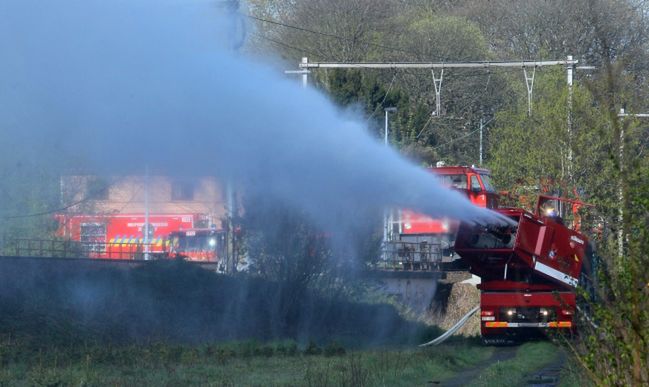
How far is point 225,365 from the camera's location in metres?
22.2

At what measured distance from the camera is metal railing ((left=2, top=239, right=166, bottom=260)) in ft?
107

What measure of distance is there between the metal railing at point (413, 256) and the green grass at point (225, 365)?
29.4ft

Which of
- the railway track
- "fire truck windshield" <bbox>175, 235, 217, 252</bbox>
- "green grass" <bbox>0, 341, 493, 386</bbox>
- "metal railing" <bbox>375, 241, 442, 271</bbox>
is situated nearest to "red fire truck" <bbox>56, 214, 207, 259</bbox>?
"fire truck windshield" <bbox>175, 235, 217, 252</bbox>

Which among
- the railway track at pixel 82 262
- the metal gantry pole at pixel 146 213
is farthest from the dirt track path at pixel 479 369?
the railway track at pixel 82 262

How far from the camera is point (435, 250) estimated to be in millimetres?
37500

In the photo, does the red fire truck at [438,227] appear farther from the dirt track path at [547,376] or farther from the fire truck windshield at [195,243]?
the fire truck windshield at [195,243]

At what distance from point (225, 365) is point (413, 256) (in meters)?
16.2

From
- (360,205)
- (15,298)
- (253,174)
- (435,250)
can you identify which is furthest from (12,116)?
(435,250)

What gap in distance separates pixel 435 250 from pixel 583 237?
1260 cm

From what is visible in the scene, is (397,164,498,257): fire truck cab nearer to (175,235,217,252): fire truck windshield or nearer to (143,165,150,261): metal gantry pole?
(175,235,217,252): fire truck windshield

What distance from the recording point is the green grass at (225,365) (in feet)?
59.5

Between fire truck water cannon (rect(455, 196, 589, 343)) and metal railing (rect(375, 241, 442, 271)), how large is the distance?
8.15m

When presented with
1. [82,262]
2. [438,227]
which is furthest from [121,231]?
[438,227]

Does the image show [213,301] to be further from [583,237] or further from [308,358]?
[583,237]
